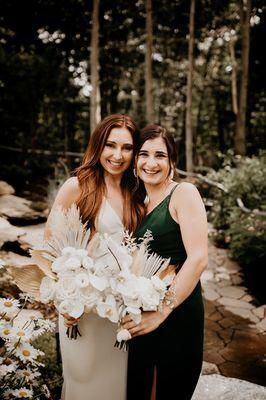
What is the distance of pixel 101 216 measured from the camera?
2.41m

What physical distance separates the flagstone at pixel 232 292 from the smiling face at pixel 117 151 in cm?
412

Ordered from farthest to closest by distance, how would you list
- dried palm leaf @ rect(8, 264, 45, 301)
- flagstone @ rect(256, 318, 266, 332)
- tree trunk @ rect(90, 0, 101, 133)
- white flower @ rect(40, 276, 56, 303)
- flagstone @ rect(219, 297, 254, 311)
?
tree trunk @ rect(90, 0, 101, 133) < flagstone @ rect(219, 297, 254, 311) < flagstone @ rect(256, 318, 266, 332) < dried palm leaf @ rect(8, 264, 45, 301) < white flower @ rect(40, 276, 56, 303)

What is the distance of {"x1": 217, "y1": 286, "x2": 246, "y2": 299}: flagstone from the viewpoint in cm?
588

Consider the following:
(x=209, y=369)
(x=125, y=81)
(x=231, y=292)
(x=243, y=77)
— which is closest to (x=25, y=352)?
(x=209, y=369)

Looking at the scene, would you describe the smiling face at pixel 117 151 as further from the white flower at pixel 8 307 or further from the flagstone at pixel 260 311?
the flagstone at pixel 260 311

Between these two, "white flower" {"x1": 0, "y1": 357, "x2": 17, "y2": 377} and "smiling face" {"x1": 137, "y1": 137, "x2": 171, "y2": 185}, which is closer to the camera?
"white flower" {"x1": 0, "y1": 357, "x2": 17, "y2": 377}

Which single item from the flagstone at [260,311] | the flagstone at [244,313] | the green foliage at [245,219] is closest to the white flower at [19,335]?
the flagstone at [244,313]

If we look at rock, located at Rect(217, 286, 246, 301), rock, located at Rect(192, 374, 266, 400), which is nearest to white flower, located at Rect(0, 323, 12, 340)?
rock, located at Rect(192, 374, 266, 400)

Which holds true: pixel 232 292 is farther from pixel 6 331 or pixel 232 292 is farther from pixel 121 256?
pixel 121 256

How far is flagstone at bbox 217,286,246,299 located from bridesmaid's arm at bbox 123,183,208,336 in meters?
4.35

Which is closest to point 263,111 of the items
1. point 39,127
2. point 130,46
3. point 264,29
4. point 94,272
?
point 264,29

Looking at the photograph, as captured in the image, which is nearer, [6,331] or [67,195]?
[6,331]

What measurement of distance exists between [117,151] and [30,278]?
3.69ft

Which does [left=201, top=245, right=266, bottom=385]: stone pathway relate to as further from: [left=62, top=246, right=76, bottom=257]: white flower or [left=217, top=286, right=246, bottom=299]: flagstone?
[left=62, top=246, right=76, bottom=257]: white flower
